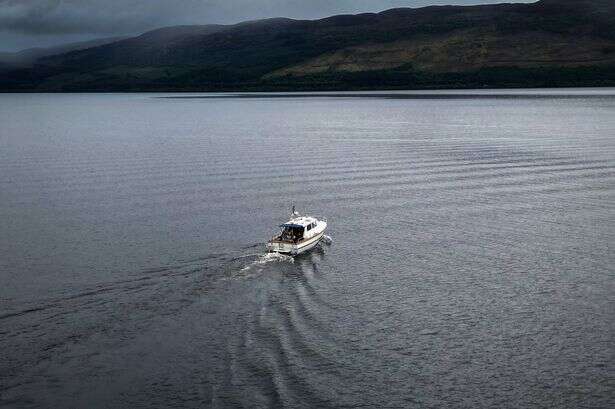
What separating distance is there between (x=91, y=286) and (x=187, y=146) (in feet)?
307

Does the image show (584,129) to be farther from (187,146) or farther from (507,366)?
(507,366)

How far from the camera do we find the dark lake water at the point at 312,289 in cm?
3478

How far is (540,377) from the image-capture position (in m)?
35.9

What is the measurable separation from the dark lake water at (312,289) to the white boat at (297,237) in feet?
3.35

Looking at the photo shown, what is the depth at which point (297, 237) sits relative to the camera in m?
59.2

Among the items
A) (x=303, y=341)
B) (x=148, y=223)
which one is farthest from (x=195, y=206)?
(x=303, y=341)

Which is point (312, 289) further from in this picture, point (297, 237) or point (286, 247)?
point (297, 237)

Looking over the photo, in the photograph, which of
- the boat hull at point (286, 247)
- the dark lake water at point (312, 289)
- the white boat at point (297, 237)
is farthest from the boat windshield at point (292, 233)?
the dark lake water at point (312, 289)

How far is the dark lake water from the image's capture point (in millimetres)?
34781

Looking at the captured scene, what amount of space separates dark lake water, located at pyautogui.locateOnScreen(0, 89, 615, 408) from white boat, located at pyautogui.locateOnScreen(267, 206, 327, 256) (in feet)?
3.35

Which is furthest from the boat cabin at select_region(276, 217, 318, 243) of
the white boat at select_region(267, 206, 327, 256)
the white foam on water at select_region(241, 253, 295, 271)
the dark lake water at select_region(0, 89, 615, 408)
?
the dark lake water at select_region(0, 89, 615, 408)

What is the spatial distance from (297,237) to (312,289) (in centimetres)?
1049

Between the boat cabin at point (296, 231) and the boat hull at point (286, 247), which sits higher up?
the boat cabin at point (296, 231)

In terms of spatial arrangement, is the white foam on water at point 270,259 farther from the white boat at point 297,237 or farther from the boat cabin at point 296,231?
the boat cabin at point 296,231
